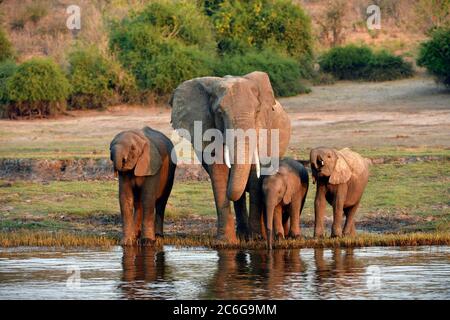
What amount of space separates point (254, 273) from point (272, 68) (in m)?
17.6

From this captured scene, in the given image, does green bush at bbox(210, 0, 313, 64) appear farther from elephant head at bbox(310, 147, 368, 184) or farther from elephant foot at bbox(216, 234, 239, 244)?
elephant foot at bbox(216, 234, 239, 244)

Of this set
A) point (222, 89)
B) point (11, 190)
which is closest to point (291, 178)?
point (222, 89)

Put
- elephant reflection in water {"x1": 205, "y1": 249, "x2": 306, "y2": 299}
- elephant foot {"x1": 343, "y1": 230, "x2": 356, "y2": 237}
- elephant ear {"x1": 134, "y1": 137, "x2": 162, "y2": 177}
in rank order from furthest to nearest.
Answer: elephant foot {"x1": 343, "y1": 230, "x2": 356, "y2": 237}
elephant ear {"x1": 134, "y1": 137, "x2": 162, "y2": 177}
elephant reflection in water {"x1": 205, "y1": 249, "x2": 306, "y2": 299}

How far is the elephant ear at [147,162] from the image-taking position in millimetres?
16219

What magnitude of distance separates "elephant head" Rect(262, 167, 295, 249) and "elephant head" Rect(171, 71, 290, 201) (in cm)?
25

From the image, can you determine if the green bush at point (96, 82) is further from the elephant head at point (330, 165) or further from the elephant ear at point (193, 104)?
the elephant head at point (330, 165)

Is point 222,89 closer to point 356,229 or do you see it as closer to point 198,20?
point 356,229

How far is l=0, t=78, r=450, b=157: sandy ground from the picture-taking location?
968 inches

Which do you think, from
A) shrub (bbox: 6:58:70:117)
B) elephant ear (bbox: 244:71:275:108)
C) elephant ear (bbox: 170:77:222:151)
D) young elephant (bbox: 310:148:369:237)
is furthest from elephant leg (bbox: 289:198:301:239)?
shrub (bbox: 6:58:70:117)

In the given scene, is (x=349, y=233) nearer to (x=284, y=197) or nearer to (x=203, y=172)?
(x=284, y=197)

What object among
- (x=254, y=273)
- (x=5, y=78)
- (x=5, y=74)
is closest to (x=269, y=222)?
(x=254, y=273)

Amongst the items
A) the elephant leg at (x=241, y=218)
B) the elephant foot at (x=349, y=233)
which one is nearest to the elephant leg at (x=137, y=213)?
the elephant leg at (x=241, y=218)

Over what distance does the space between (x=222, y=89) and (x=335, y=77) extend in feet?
58.2
